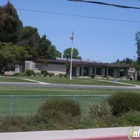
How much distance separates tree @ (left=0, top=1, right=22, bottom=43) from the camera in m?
65.1

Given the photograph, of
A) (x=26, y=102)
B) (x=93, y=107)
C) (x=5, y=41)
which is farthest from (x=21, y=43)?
(x=93, y=107)

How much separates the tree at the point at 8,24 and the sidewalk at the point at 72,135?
181ft

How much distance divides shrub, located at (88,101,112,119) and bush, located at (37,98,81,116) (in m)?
0.84

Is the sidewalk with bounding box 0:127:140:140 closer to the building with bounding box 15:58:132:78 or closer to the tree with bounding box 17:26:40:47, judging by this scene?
the building with bounding box 15:58:132:78

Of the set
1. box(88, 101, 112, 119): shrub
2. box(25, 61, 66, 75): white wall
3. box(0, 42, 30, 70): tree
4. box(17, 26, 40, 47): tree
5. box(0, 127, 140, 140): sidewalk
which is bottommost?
box(0, 127, 140, 140): sidewalk

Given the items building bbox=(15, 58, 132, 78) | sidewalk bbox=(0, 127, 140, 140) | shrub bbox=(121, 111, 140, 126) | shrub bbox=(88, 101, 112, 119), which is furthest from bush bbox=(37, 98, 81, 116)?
building bbox=(15, 58, 132, 78)

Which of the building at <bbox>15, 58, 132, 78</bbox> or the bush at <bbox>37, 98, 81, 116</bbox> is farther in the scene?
the building at <bbox>15, 58, 132, 78</bbox>

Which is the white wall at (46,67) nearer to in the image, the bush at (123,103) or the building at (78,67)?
the building at (78,67)

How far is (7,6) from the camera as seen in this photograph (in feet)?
225

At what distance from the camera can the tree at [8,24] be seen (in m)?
65.1

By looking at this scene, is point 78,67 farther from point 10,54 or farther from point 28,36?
point 10,54

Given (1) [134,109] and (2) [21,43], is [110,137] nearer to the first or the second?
(1) [134,109]

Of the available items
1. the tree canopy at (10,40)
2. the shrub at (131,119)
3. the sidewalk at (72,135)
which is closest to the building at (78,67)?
the tree canopy at (10,40)

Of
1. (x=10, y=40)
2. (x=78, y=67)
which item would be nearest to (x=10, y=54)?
(x=10, y=40)
